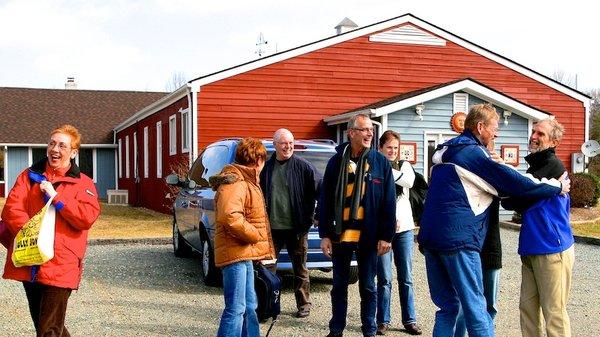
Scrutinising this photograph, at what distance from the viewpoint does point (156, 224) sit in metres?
18.4

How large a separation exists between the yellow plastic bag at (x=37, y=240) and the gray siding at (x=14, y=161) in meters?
31.2

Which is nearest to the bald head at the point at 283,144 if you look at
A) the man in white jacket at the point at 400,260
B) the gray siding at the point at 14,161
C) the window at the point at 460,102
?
the man in white jacket at the point at 400,260

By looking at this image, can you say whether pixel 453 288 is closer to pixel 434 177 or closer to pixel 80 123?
pixel 434 177

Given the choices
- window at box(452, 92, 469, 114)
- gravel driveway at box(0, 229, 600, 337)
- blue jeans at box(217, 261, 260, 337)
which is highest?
window at box(452, 92, 469, 114)

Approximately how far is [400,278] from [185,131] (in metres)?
14.7

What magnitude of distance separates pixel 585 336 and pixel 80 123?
3369 centimetres

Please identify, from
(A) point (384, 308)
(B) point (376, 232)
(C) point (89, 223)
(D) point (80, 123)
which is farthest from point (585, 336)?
(D) point (80, 123)

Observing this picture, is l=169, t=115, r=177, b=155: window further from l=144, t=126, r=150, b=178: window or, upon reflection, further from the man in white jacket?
the man in white jacket

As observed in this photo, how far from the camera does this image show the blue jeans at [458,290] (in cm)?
469

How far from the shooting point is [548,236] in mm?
4945

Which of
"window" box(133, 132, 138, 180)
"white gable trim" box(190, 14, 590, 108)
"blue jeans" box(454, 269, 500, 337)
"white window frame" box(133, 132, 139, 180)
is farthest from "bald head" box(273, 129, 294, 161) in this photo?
"window" box(133, 132, 138, 180)

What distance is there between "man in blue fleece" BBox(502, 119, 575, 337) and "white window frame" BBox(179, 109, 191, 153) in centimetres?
1542

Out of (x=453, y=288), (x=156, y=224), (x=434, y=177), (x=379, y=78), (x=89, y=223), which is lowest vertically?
(x=156, y=224)

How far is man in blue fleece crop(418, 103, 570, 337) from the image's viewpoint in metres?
4.64
